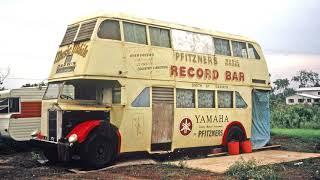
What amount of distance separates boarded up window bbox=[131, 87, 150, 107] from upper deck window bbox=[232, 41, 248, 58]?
4.73 m

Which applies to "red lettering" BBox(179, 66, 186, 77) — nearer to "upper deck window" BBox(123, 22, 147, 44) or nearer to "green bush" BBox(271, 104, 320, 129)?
"upper deck window" BBox(123, 22, 147, 44)

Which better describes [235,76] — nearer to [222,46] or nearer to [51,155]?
[222,46]

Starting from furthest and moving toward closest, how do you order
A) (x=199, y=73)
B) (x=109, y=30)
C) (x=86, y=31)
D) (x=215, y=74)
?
(x=215, y=74) → (x=199, y=73) → (x=86, y=31) → (x=109, y=30)

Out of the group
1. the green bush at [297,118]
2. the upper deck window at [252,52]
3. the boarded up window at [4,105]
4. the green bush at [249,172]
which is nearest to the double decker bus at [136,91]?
the upper deck window at [252,52]

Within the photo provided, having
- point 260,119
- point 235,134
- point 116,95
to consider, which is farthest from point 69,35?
point 260,119

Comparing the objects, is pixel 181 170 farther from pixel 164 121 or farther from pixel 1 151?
pixel 1 151

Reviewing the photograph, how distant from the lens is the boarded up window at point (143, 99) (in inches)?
543

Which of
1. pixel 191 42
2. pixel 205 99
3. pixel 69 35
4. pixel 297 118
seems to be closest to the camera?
pixel 69 35

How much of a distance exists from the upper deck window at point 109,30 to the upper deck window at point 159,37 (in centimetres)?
138

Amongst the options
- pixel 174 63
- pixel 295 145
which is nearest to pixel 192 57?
pixel 174 63

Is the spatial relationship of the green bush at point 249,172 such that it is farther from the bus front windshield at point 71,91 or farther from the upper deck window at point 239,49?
the upper deck window at point 239,49

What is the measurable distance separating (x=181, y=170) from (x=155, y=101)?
305cm

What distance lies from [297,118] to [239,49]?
53.3 ft

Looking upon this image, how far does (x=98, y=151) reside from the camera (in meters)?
12.6
